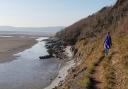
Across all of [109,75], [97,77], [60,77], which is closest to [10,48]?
[60,77]

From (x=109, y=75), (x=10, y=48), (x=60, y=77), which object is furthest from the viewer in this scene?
(x=10, y=48)

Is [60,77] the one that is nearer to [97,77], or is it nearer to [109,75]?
[97,77]

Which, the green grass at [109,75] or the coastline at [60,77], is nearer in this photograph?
the green grass at [109,75]

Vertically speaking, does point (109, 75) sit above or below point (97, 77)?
above

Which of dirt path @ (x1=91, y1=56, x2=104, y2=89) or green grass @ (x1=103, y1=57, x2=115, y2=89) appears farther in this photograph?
dirt path @ (x1=91, y1=56, x2=104, y2=89)

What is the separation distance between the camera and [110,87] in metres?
16.2

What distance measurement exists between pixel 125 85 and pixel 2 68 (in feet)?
88.4

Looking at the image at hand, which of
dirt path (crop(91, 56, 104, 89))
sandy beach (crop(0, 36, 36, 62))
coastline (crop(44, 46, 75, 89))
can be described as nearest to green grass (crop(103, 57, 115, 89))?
dirt path (crop(91, 56, 104, 89))

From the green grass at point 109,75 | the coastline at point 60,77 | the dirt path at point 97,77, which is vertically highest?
the green grass at point 109,75

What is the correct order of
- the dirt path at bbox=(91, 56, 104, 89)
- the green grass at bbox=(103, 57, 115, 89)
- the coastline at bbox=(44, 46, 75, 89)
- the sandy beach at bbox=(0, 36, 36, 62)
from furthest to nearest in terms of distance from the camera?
1. the sandy beach at bbox=(0, 36, 36, 62)
2. the coastline at bbox=(44, 46, 75, 89)
3. the dirt path at bbox=(91, 56, 104, 89)
4. the green grass at bbox=(103, 57, 115, 89)

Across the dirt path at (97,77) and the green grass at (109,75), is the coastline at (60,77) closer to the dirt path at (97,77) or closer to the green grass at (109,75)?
the dirt path at (97,77)

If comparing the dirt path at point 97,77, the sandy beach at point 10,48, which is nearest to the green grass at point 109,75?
the dirt path at point 97,77

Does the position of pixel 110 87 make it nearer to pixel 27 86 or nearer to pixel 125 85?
pixel 125 85

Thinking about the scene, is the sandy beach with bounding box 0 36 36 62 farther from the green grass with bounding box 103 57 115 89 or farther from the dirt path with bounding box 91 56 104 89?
the green grass with bounding box 103 57 115 89
